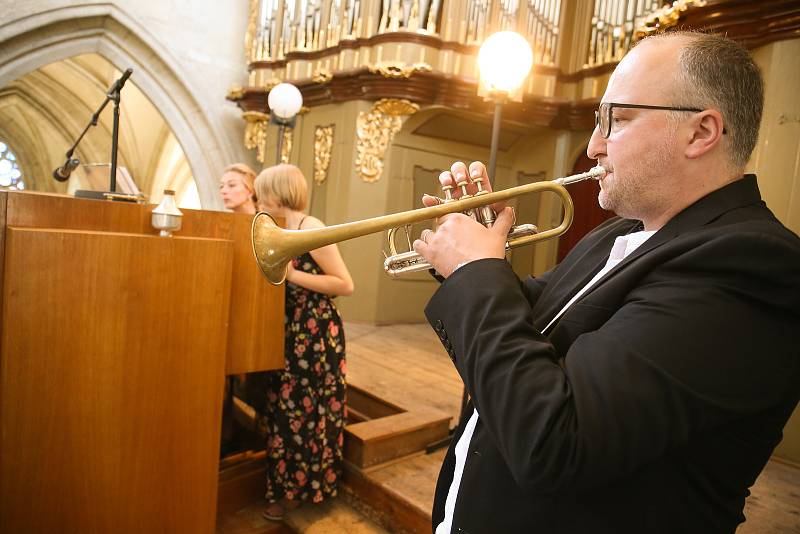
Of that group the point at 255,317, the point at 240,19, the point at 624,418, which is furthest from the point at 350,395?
the point at 240,19

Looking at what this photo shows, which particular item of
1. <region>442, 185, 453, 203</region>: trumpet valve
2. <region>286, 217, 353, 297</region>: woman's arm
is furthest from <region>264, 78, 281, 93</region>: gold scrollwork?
<region>442, 185, 453, 203</region>: trumpet valve

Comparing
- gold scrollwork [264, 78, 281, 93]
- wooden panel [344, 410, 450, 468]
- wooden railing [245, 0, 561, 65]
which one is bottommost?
wooden panel [344, 410, 450, 468]

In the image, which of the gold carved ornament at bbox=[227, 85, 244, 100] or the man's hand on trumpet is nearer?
the man's hand on trumpet

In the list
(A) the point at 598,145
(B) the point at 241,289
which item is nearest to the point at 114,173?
(B) the point at 241,289

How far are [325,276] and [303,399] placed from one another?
0.61 meters

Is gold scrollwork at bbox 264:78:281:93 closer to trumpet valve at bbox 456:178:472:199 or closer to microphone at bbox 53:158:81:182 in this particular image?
microphone at bbox 53:158:81:182

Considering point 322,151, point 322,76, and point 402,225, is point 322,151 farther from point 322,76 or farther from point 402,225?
point 402,225

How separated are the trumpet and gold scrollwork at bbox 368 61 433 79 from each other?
4.39 metres

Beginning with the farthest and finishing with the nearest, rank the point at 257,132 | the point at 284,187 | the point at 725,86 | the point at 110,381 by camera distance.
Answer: the point at 257,132
the point at 284,187
the point at 110,381
the point at 725,86

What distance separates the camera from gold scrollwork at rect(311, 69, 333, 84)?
19.3 ft

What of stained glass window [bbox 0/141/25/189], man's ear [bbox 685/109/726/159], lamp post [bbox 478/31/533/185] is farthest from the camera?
stained glass window [bbox 0/141/25/189]

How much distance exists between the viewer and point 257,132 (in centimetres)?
738

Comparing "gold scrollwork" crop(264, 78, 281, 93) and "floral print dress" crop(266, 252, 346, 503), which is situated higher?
"gold scrollwork" crop(264, 78, 281, 93)

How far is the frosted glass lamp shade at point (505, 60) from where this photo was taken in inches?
109
